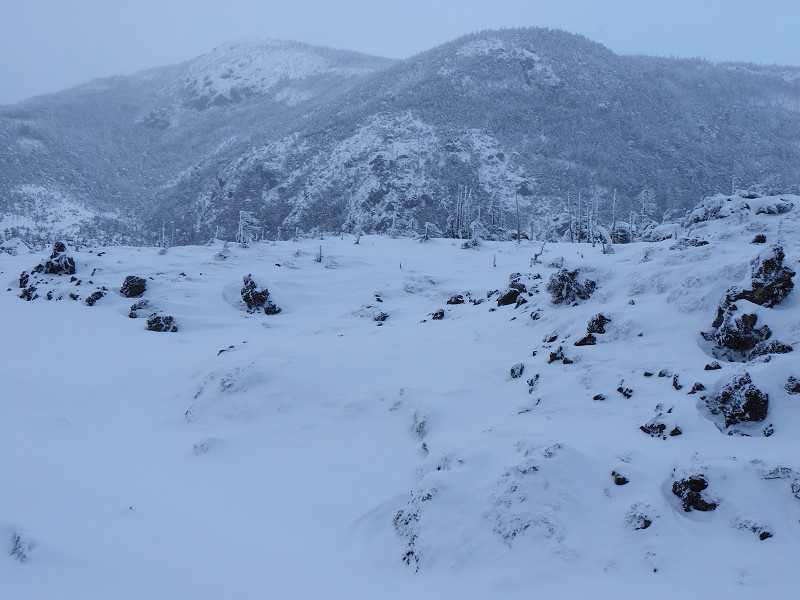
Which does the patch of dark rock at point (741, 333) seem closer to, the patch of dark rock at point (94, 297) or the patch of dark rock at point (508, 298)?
the patch of dark rock at point (508, 298)

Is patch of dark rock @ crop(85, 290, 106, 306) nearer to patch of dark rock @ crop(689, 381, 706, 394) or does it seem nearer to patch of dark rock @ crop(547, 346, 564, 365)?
patch of dark rock @ crop(547, 346, 564, 365)

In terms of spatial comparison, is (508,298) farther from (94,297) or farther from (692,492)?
(94,297)

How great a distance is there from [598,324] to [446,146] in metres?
87.9

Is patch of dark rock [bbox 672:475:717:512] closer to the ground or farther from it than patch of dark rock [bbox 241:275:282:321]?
farther from it

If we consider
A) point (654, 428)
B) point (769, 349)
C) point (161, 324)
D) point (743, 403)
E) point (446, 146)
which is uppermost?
point (446, 146)

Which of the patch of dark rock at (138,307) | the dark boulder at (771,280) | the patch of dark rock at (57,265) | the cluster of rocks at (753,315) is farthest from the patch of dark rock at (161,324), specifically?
the dark boulder at (771,280)

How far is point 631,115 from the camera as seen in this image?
10444 centimetres

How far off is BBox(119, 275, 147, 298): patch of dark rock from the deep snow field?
459cm

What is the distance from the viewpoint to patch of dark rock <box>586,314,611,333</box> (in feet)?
32.9

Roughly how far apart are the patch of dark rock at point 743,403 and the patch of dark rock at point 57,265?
2472 cm

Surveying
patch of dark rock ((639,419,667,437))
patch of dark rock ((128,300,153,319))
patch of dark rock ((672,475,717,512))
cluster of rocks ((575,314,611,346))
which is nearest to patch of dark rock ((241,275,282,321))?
patch of dark rock ((128,300,153,319))

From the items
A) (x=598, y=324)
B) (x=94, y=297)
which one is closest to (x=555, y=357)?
(x=598, y=324)

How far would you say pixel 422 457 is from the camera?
7848 mm

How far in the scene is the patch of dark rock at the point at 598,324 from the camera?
10031 mm
